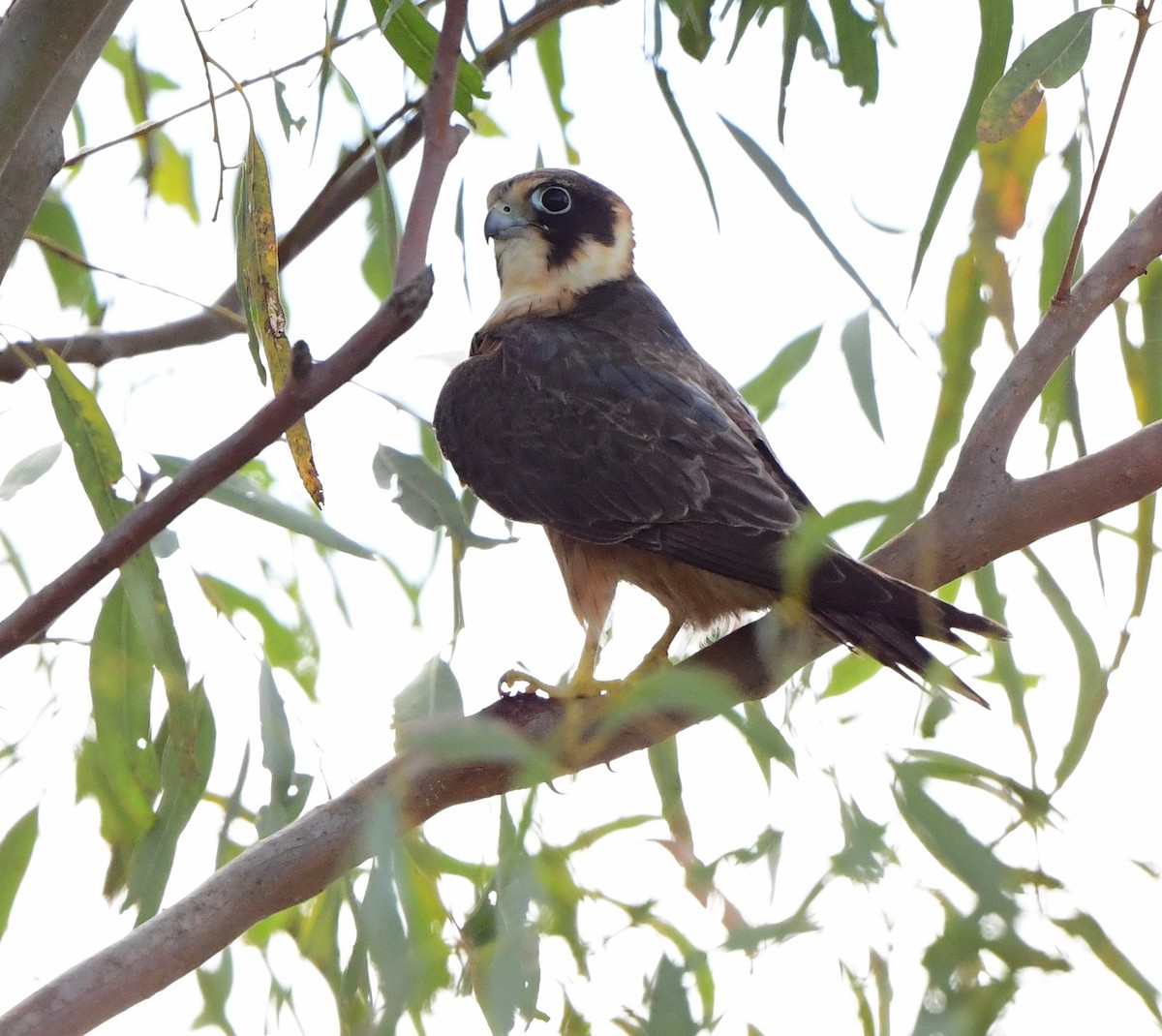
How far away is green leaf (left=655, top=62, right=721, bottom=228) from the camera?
7.11ft

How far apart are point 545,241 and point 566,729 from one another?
1.77m

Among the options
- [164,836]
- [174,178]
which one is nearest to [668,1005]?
[164,836]

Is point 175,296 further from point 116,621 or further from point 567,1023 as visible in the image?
point 567,1023

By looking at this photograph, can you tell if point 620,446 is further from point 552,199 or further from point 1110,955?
point 1110,955

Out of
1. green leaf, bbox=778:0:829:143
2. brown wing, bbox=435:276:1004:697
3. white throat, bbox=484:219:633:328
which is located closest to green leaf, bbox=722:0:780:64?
green leaf, bbox=778:0:829:143

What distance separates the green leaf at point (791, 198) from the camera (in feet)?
6.51

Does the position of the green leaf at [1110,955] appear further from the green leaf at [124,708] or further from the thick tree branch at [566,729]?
the green leaf at [124,708]

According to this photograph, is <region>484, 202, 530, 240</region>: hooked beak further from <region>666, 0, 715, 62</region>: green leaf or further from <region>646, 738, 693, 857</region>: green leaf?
<region>646, 738, 693, 857</region>: green leaf

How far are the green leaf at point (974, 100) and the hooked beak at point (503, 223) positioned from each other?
1475 millimetres

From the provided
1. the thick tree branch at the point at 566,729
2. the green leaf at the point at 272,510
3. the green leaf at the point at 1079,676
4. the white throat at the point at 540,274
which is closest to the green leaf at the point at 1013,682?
the green leaf at the point at 1079,676

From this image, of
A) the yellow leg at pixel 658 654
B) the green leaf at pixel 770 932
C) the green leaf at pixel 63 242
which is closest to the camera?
the green leaf at pixel 770 932

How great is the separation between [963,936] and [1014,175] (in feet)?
4.18

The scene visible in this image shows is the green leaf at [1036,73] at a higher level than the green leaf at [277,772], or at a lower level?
higher

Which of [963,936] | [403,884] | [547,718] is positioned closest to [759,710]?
[547,718]
